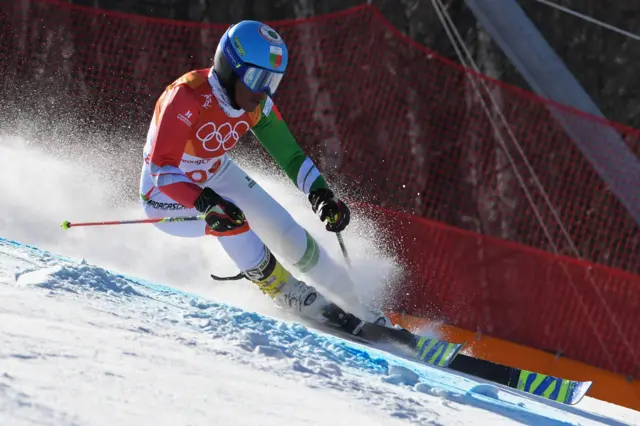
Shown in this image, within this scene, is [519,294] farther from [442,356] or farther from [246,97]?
[246,97]

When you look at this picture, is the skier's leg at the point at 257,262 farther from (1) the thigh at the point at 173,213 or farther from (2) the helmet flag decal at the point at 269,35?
(2) the helmet flag decal at the point at 269,35

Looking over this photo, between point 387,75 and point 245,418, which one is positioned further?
point 387,75

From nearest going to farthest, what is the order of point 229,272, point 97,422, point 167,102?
point 97,422
point 167,102
point 229,272

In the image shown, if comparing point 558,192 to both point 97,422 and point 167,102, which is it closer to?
point 167,102

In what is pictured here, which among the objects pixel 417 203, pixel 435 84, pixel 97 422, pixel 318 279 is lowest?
pixel 97 422

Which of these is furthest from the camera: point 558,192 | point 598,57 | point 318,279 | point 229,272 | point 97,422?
point 598,57

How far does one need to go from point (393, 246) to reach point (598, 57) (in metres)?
3.49

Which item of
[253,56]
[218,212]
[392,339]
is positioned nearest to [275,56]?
[253,56]

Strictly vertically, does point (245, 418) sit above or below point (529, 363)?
below

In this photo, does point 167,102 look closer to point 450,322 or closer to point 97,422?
point 97,422

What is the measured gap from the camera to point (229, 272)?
5859 millimetres

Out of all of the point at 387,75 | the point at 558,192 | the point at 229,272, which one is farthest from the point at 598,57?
the point at 229,272

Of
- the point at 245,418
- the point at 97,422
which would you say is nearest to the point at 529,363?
the point at 245,418

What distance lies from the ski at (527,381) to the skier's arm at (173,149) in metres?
1.81
